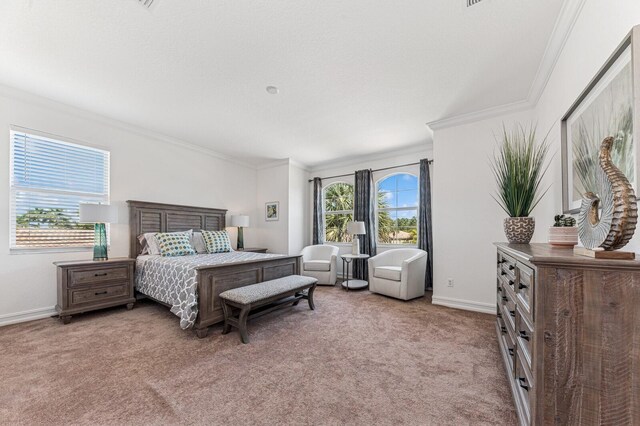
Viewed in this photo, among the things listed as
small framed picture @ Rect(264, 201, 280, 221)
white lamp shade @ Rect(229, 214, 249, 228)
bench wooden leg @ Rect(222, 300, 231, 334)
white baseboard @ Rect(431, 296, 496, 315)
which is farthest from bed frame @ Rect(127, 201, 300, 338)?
white baseboard @ Rect(431, 296, 496, 315)

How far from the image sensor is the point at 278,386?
178cm

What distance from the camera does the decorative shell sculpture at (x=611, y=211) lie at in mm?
898

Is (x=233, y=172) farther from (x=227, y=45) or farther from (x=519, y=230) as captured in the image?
(x=519, y=230)

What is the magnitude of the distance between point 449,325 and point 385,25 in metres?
2.97

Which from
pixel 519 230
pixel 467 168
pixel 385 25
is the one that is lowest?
pixel 519 230

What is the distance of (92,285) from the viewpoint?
10.3 ft

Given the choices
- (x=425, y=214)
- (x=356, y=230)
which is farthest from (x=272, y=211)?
(x=425, y=214)

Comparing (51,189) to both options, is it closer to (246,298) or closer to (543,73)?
(246,298)

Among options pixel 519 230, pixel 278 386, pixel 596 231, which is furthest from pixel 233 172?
pixel 596 231

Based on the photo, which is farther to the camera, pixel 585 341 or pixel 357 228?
pixel 357 228

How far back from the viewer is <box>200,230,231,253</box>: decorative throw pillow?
169 inches

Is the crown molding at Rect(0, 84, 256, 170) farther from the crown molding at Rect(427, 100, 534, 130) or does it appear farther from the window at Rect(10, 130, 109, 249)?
the crown molding at Rect(427, 100, 534, 130)

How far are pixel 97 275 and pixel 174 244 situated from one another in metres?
0.91

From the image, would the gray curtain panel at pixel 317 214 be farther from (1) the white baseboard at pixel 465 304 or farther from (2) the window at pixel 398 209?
(1) the white baseboard at pixel 465 304
